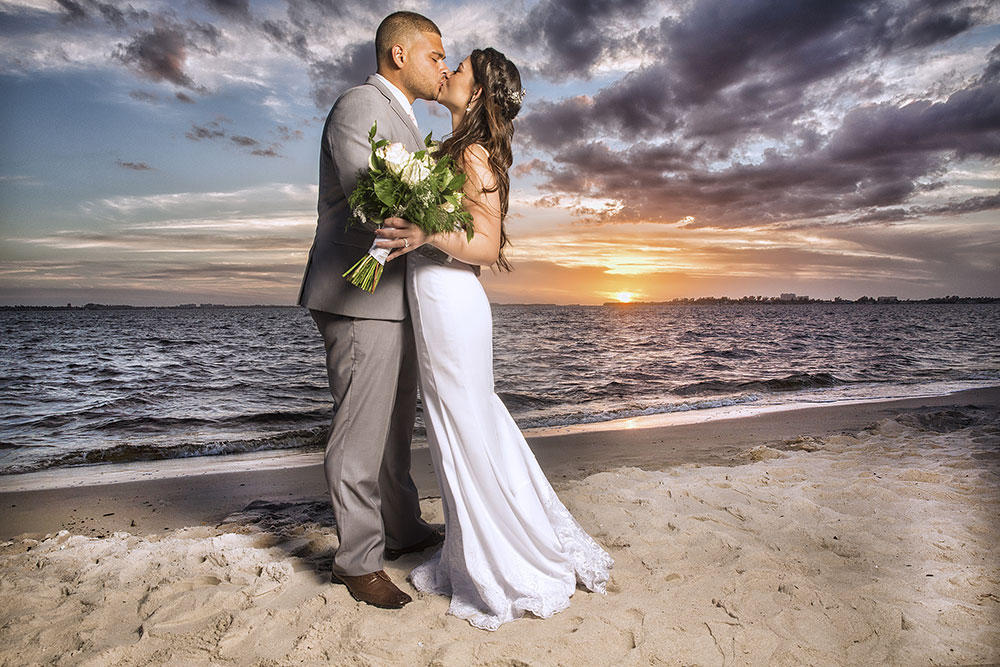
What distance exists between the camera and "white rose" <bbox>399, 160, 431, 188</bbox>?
2355 millimetres

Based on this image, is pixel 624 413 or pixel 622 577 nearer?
pixel 622 577

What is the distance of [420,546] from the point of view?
141 inches

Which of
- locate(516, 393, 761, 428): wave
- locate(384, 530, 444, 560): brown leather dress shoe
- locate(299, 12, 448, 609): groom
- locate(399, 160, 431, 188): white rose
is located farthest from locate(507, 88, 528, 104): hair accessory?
locate(516, 393, 761, 428): wave

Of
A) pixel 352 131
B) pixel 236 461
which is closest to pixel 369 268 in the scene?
pixel 352 131

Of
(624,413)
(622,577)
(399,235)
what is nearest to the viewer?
(399,235)

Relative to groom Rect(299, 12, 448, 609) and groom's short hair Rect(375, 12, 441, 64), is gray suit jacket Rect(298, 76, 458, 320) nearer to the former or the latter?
groom Rect(299, 12, 448, 609)

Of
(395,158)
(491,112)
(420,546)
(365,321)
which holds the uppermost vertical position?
(491,112)

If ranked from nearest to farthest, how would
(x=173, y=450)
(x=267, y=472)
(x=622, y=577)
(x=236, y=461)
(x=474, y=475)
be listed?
(x=474, y=475) < (x=622, y=577) < (x=267, y=472) < (x=236, y=461) < (x=173, y=450)

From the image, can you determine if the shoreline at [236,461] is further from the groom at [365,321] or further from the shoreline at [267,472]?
the groom at [365,321]

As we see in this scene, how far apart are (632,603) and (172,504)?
4396 mm

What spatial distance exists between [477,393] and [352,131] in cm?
130

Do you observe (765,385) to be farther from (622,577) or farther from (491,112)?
(491,112)

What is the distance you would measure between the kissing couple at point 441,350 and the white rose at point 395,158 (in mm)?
267

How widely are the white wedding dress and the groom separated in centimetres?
19
